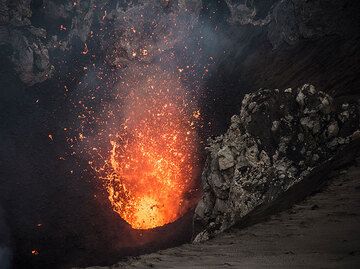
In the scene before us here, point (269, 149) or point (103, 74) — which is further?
point (103, 74)

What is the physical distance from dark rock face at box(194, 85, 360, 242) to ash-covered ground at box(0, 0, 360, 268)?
1.09m

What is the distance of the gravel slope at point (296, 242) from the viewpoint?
179 inches

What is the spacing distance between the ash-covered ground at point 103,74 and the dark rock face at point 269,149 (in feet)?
3.58

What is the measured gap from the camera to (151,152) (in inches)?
936

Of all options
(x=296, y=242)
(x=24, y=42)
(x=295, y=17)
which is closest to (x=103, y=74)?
(x=24, y=42)

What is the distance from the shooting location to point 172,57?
2650 cm

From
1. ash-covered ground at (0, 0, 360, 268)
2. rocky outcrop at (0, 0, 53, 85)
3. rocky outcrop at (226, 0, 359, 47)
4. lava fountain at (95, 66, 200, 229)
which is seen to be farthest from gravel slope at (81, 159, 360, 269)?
rocky outcrop at (0, 0, 53, 85)

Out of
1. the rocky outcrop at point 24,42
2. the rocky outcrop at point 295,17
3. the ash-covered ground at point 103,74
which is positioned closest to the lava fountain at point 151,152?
the ash-covered ground at point 103,74

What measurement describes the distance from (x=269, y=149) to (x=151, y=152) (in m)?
11.6

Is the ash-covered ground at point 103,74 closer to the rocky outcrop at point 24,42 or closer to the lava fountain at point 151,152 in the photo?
the rocky outcrop at point 24,42

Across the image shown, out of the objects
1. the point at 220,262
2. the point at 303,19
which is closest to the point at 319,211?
the point at 220,262

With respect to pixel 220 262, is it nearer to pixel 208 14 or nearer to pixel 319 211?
pixel 319 211

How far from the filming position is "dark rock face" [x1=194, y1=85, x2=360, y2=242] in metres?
12.0

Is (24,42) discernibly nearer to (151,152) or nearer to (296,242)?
(151,152)
